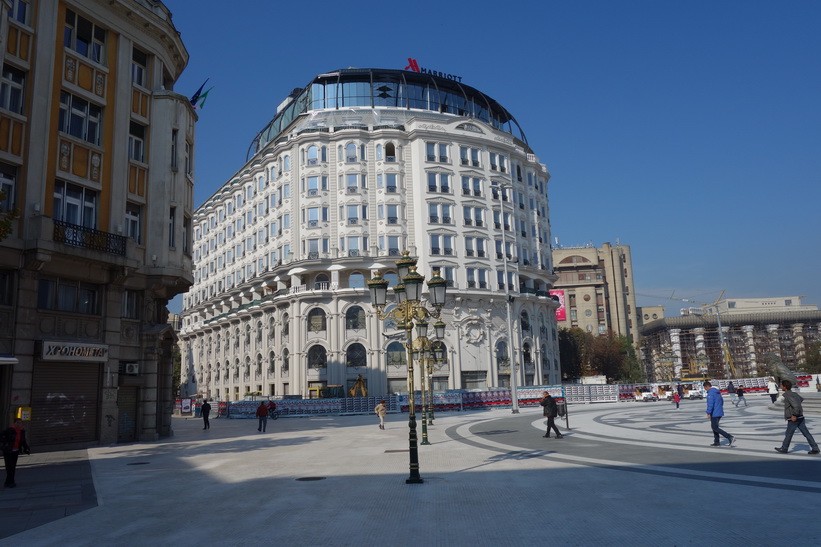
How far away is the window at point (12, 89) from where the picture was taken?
69.6ft

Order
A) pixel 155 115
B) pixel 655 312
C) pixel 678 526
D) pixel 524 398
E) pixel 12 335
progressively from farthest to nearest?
pixel 655 312 < pixel 524 398 < pixel 155 115 < pixel 12 335 < pixel 678 526

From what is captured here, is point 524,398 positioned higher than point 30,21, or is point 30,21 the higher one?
point 30,21

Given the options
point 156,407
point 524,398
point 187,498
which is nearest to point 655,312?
point 524,398

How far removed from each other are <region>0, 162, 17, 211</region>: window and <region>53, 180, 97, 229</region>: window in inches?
57.3

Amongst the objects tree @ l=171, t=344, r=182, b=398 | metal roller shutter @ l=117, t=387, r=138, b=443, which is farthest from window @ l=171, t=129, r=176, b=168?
tree @ l=171, t=344, r=182, b=398

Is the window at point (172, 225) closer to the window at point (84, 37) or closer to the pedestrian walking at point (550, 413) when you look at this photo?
the window at point (84, 37)

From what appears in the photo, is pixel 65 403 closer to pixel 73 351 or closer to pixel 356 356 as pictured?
pixel 73 351

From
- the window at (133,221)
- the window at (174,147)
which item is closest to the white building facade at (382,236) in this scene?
the window at (174,147)

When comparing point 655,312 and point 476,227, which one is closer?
point 476,227

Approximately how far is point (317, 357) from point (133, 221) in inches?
1453

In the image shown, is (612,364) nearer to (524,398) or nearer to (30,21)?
(524,398)

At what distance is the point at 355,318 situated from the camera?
2410 inches

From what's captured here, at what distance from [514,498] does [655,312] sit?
16999cm

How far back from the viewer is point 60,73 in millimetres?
23109
